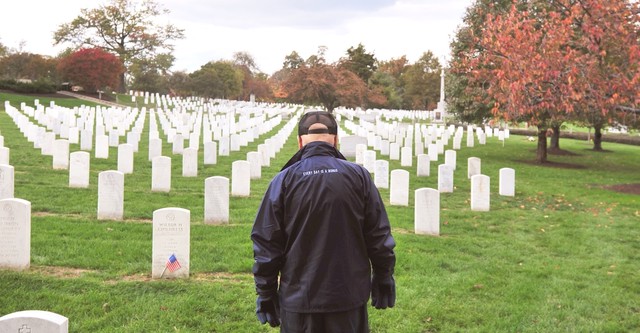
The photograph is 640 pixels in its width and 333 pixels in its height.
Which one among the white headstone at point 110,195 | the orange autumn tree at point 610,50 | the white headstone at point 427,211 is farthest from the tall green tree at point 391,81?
the white headstone at point 110,195

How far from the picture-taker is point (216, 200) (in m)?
9.80

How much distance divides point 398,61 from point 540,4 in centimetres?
6652

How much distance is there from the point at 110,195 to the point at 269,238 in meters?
7.00

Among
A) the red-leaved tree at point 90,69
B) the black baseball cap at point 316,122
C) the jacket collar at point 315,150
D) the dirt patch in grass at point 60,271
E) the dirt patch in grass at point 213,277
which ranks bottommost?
the dirt patch in grass at point 213,277

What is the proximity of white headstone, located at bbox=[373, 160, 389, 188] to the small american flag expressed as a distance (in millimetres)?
8470

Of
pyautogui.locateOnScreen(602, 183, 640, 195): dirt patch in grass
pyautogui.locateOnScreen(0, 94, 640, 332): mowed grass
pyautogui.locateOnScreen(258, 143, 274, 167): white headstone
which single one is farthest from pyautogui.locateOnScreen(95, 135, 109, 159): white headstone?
pyautogui.locateOnScreen(602, 183, 640, 195): dirt patch in grass

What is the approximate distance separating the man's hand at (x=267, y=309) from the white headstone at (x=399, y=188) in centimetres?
919

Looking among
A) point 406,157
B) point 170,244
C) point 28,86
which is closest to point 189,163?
point 406,157

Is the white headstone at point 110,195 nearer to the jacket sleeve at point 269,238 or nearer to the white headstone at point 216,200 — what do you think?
the white headstone at point 216,200

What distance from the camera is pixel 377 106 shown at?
7006cm

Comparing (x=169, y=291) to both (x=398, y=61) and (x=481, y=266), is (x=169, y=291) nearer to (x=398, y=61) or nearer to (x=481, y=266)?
(x=481, y=266)

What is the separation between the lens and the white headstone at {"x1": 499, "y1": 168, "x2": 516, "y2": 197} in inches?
567

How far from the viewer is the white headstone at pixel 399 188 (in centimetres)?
1258

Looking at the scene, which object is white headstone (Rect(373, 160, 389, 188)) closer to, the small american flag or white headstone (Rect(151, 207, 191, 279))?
white headstone (Rect(151, 207, 191, 279))
